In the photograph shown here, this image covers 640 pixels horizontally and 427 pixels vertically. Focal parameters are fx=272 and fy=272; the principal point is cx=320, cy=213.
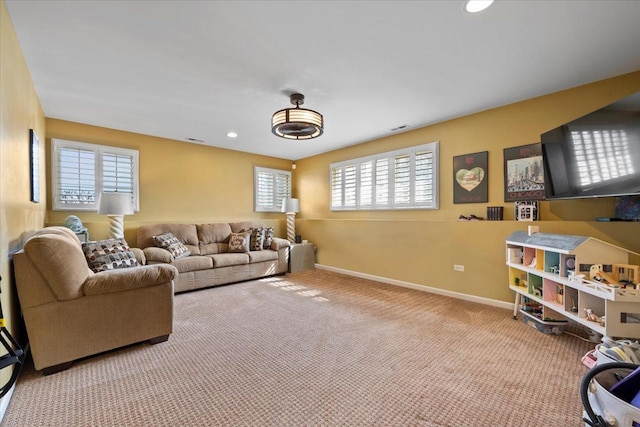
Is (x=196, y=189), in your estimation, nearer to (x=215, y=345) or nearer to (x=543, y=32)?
(x=215, y=345)

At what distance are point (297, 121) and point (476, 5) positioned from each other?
172 cm

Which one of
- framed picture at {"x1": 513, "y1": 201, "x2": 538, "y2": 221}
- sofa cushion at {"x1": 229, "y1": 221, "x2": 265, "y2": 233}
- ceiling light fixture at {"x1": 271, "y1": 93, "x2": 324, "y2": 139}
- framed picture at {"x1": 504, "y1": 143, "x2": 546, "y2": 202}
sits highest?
ceiling light fixture at {"x1": 271, "y1": 93, "x2": 324, "y2": 139}

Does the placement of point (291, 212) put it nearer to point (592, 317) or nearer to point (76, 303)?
point (76, 303)

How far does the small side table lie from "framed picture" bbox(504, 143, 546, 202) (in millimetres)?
3627

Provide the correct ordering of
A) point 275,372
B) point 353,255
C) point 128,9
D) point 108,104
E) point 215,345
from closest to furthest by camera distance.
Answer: point 128,9
point 275,372
point 215,345
point 108,104
point 353,255

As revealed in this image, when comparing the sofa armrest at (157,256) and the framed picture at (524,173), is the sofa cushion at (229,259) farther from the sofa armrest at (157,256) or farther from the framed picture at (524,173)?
the framed picture at (524,173)

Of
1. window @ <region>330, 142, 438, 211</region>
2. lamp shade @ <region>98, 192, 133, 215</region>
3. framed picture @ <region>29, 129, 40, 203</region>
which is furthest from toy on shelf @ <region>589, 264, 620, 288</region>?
lamp shade @ <region>98, 192, 133, 215</region>

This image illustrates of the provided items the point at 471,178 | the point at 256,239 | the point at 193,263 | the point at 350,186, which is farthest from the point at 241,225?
the point at 471,178

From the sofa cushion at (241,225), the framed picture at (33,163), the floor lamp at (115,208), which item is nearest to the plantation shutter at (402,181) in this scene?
the sofa cushion at (241,225)

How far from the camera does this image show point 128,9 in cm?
188

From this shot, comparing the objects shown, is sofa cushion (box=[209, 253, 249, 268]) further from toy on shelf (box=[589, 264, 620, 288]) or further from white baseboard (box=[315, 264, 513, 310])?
toy on shelf (box=[589, 264, 620, 288])

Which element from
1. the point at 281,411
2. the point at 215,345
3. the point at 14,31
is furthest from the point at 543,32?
the point at 14,31

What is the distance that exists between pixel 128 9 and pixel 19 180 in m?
1.68

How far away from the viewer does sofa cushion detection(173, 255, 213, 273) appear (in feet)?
13.4
